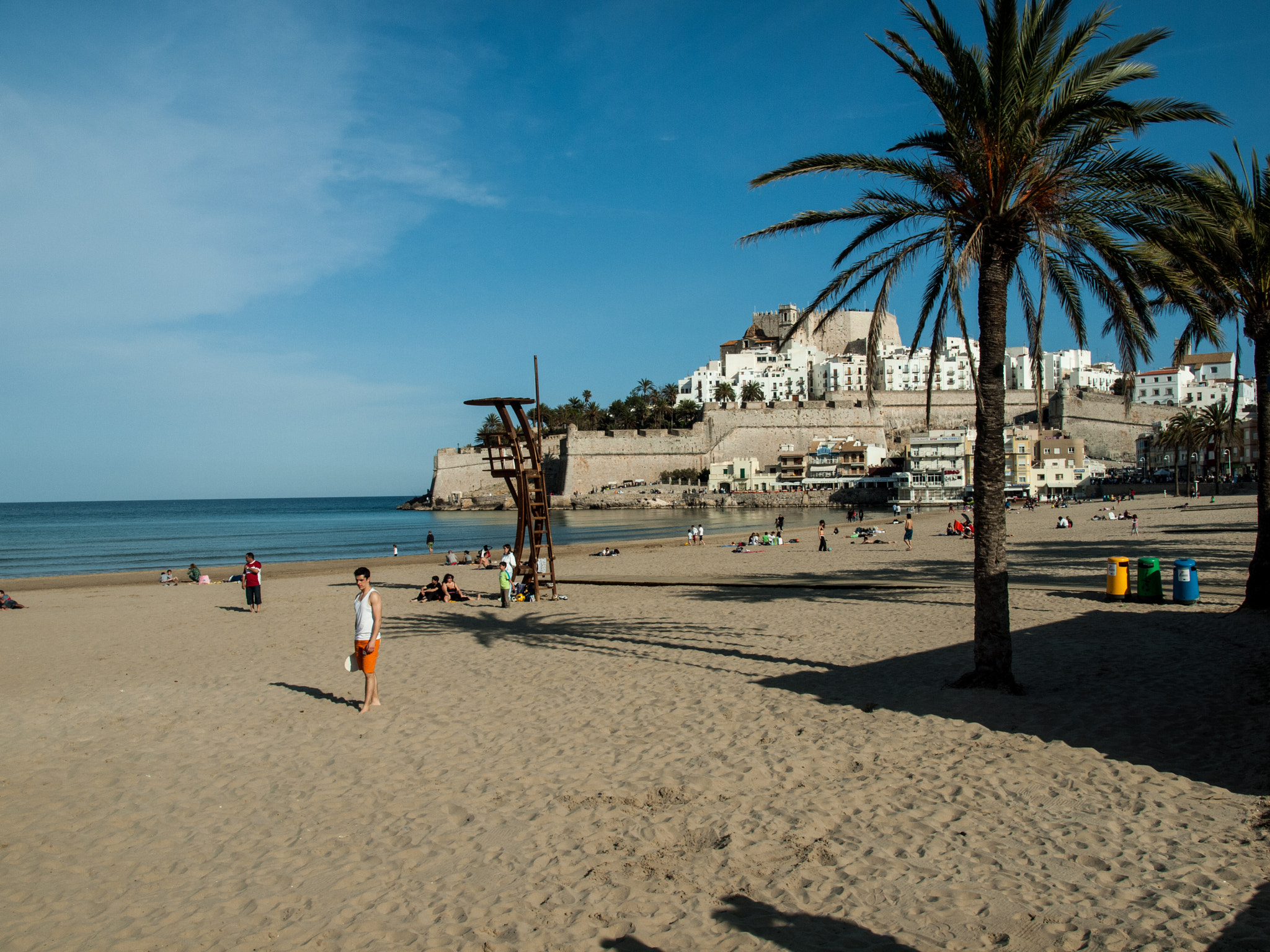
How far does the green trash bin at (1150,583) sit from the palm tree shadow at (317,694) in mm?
10182

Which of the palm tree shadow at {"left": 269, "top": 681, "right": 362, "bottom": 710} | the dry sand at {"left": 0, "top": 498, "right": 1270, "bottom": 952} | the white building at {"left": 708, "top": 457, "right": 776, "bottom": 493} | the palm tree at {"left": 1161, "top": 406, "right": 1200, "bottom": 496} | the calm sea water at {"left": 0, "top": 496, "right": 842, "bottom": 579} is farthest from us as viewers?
the white building at {"left": 708, "top": 457, "right": 776, "bottom": 493}

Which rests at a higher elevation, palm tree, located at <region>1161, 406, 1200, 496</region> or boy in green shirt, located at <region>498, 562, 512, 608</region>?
palm tree, located at <region>1161, 406, 1200, 496</region>

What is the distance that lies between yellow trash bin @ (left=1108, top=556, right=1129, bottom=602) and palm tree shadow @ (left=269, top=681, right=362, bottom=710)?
1005 centimetres

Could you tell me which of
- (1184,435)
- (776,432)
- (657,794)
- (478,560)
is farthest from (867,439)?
(657,794)

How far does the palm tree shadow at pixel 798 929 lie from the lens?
321cm

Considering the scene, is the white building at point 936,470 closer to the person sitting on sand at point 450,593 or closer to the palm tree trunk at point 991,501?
the person sitting on sand at point 450,593

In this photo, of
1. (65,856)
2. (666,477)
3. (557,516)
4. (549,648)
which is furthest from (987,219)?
(666,477)

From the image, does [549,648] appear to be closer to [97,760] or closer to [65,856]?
[97,760]

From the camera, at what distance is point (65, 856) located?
437 cm

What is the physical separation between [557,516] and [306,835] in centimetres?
6270

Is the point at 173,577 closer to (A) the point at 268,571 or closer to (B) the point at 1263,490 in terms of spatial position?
(A) the point at 268,571

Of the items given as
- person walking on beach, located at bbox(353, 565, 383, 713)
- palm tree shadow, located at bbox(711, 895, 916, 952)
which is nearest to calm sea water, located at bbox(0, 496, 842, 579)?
person walking on beach, located at bbox(353, 565, 383, 713)

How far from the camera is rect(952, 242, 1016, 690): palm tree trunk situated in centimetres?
672

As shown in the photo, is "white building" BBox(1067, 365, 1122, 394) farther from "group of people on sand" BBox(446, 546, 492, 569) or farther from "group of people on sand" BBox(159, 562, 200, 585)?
"group of people on sand" BBox(159, 562, 200, 585)
